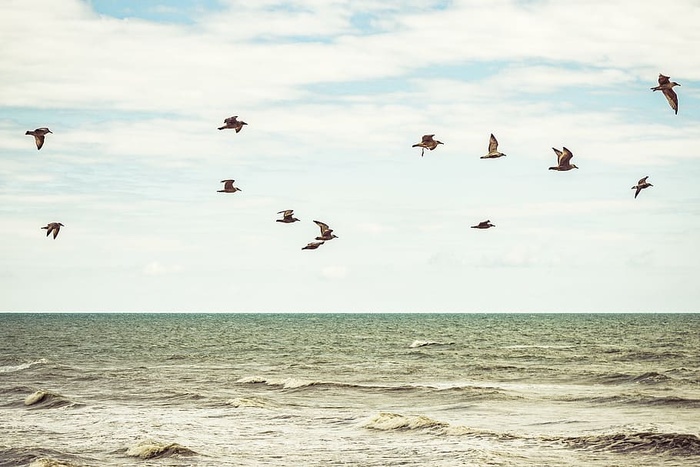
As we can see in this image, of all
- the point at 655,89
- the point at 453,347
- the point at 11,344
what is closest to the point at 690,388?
the point at 655,89

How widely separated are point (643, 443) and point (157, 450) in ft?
41.3

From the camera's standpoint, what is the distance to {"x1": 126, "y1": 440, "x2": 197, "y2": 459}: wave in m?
22.7

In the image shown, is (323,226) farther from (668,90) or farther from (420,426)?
(668,90)

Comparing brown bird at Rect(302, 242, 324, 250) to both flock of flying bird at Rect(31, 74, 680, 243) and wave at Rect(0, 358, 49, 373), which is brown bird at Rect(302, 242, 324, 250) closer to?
flock of flying bird at Rect(31, 74, 680, 243)

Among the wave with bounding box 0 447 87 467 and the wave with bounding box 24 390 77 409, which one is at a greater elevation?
the wave with bounding box 24 390 77 409

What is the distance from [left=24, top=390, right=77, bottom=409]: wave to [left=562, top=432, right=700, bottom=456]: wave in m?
18.7

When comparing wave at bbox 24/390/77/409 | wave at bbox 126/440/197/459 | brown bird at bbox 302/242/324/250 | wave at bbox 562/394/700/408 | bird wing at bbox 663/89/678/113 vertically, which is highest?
bird wing at bbox 663/89/678/113

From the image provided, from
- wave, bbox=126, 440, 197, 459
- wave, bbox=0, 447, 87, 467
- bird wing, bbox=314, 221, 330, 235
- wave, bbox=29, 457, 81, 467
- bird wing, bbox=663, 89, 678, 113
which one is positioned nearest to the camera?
wave, bbox=29, 457, 81, 467

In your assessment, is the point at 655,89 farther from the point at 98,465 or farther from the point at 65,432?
the point at 65,432

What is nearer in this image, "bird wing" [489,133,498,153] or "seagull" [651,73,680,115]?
"seagull" [651,73,680,115]

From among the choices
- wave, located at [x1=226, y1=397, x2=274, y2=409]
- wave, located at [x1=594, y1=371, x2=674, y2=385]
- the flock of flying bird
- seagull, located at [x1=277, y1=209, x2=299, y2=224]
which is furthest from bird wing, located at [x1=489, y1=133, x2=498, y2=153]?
wave, located at [x1=594, y1=371, x2=674, y2=385]

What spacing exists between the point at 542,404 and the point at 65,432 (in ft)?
54.1

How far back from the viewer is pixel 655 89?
20.9m

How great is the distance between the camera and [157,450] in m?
22.9
